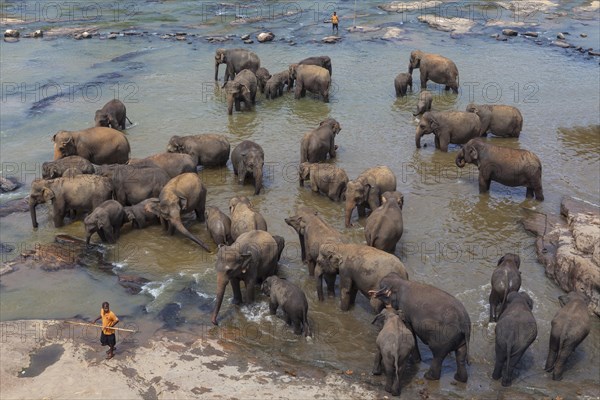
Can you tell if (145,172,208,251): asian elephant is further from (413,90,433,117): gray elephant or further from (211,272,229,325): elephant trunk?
(413,90,433,117): gray elephant

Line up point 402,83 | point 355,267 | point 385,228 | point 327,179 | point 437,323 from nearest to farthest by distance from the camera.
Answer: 1. point 437,323
2. point 355,267
3. point 385,228
4. point 327,179
5. point 402,83

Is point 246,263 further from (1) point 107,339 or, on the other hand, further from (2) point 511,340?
(2) point 511,340

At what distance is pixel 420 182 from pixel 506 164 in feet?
6.88

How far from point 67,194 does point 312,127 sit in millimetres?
8254

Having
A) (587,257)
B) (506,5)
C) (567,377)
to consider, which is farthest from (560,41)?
(567,377)

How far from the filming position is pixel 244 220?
13.4m

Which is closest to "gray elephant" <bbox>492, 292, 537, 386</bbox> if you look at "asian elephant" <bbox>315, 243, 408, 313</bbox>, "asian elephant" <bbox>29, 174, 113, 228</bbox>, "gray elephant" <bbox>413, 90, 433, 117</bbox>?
"asian elephant" <bbox>315, 243, 408, 313</bbox>

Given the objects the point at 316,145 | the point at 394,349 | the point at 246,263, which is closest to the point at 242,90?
the point at 316,145

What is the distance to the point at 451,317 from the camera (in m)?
9.82

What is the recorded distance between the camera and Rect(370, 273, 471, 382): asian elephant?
9.81m

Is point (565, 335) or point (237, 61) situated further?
point (237, 61)

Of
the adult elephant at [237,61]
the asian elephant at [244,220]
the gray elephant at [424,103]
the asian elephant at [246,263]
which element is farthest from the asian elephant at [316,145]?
the adult elephant at [237,61]

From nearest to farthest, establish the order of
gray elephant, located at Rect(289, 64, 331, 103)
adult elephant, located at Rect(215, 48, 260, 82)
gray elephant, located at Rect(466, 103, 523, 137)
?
gray elephant, located at Rect(466, 103, 523, 137)
gray elephant, located at Rect(289, 64, 331, 103)
adult elephant, located at Rect(215, 48, 260, 82)

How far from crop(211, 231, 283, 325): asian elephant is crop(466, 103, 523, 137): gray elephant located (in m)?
9.21
